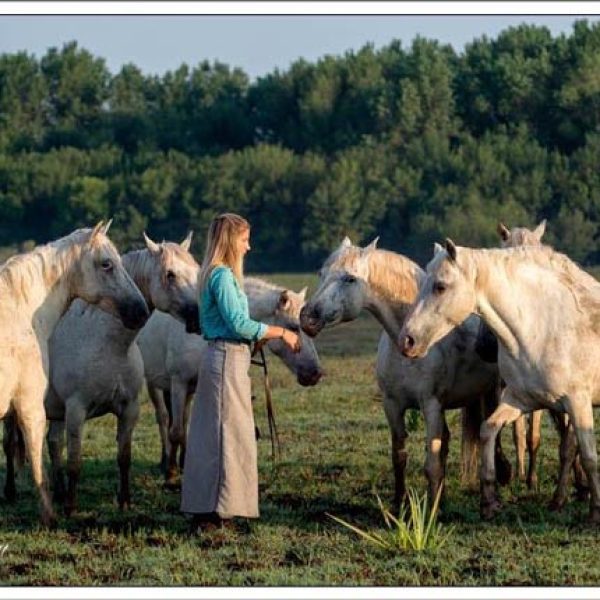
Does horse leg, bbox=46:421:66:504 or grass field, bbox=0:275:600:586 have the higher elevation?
horse leg, bbox=46:421:66:504

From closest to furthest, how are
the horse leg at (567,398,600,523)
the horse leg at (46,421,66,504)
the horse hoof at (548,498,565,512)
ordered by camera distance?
the horse leg at (567,398,600,523) → the horse hoof at (548,498,565,512) → the horse leg at (46,421,66,504)

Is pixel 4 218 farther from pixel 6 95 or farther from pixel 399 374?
pixel 399 374

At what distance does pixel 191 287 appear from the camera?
31.2ft

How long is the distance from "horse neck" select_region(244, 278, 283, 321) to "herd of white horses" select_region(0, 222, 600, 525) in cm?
2

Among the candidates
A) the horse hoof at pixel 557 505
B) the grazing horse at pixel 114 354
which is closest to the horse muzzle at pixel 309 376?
the grazing horse at pixel 114 354

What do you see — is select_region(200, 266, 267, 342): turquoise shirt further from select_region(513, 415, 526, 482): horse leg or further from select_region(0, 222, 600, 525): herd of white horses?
select_region(513, 415, 526, 482): horse leg

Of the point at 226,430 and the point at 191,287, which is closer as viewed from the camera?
the point at 226,430

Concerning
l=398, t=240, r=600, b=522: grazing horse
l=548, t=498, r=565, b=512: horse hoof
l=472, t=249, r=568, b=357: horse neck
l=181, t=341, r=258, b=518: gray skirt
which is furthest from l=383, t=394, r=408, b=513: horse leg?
l=181, t=341, r=258, b=518: gray skirt

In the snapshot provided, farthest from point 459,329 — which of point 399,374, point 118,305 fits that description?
point 118,305

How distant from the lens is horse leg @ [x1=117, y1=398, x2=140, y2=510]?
962cm

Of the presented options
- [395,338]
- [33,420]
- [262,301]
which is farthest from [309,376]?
[33,420]

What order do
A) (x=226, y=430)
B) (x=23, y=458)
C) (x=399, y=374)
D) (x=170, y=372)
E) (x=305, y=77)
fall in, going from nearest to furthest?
(x=226, y=430), (x=399, y=374), (x=23, y=458), (x=170, y=372), (x=305, y=77)

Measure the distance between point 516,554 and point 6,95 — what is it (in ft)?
134

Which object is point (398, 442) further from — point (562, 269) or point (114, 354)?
point (114, 354)
